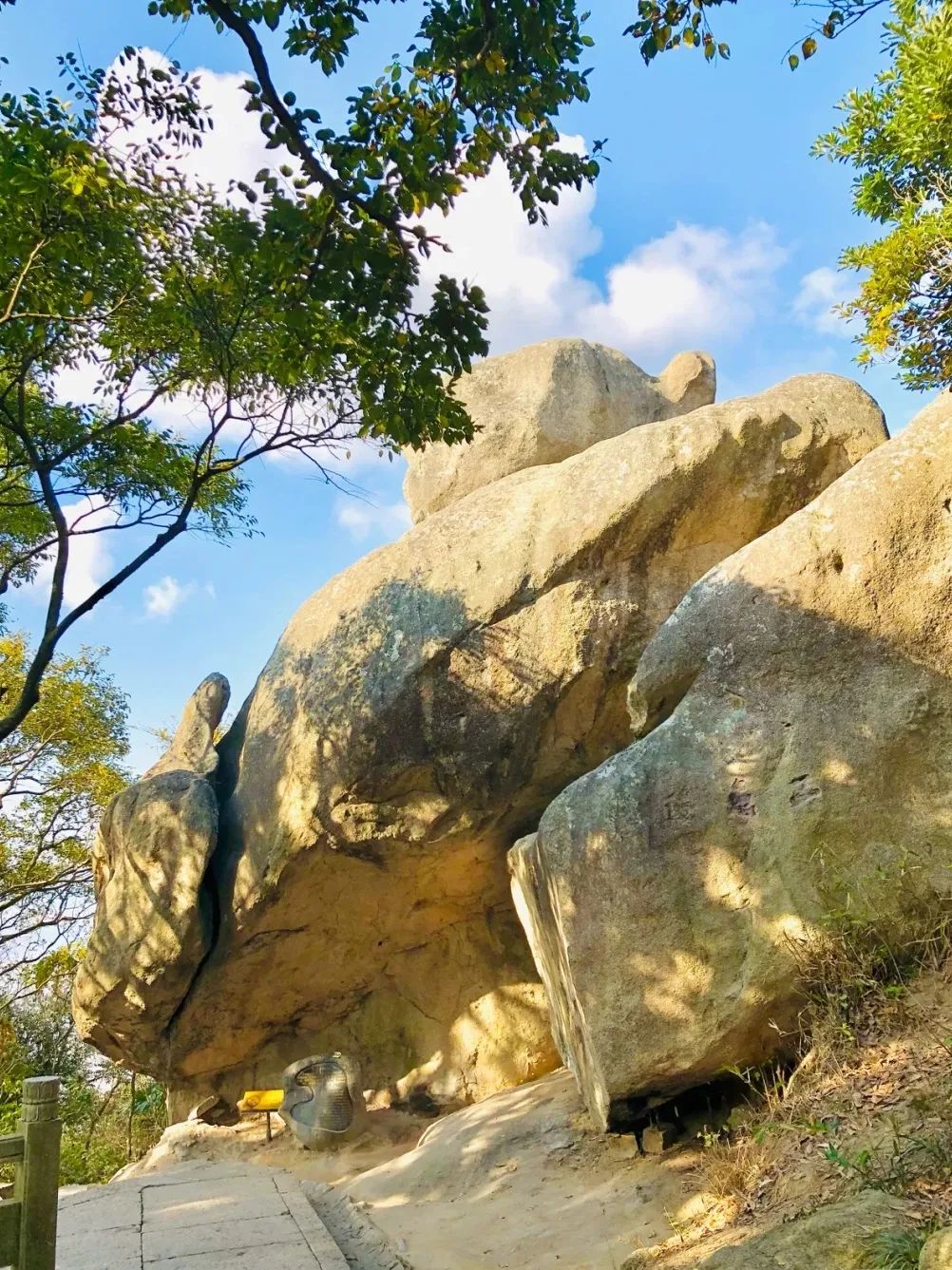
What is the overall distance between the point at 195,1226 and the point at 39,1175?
262 centimetres

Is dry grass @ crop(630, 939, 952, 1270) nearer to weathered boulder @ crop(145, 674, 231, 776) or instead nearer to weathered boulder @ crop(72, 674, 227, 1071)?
weathered boulder @ crop(72, 674, 227, 1071)

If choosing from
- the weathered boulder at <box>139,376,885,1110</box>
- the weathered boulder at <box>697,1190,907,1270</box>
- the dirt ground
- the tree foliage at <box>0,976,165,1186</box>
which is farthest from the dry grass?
the tree foliage at <box>0,976,165,1186</box>

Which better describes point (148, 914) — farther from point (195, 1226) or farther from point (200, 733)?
point (195, 1226)

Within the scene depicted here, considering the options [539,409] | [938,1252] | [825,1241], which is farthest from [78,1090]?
[938,1252]

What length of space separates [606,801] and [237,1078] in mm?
7779

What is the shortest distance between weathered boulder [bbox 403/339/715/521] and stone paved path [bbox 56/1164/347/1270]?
7.96 meters

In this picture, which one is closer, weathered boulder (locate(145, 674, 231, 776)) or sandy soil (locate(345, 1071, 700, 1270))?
sandy soil (locate(345, 1071, 700, 1270))

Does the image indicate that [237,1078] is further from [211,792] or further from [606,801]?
[606,801]

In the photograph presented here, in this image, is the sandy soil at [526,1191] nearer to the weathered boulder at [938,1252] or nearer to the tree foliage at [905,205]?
the weathered boulder at [938,1252]

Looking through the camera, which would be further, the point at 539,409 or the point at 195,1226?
the point at 539,409

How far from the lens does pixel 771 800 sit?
6441mm

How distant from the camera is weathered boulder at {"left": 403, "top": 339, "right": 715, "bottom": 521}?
12375 millimetres

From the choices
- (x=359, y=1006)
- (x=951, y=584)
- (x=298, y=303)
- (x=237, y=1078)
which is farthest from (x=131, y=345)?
(x=237, y=1078)

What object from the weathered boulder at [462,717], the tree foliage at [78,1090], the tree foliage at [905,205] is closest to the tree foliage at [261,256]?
the weathered boulder at [462,717]
